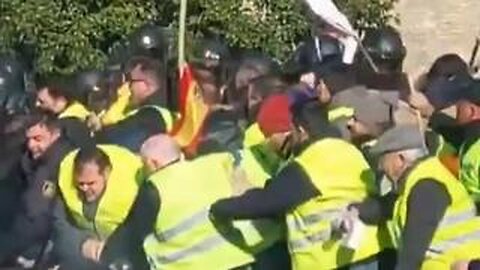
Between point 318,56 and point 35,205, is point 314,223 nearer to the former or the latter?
point 35,205

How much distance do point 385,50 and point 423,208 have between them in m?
3.70

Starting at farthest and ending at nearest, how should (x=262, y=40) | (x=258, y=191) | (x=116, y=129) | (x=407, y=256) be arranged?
(x=262, y=40), (x=116, y=129), (x=258, y=191), (x=407, y=256)

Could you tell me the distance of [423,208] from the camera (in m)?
9.54

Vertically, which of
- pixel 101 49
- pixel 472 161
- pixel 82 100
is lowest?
pixel 101 49

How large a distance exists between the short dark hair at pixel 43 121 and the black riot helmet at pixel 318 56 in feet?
4.84

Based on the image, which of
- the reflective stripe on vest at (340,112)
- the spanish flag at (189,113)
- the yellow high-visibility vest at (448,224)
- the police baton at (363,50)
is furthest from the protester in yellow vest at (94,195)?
the police baton at (363,50)

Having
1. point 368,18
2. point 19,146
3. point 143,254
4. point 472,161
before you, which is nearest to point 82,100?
point 19,146

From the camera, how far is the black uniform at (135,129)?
1159cm

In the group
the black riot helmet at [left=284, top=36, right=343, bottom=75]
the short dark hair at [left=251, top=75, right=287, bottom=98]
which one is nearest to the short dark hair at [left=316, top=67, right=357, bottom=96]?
the short dark hair at [left=251, top=75, right=287, bottom=98]

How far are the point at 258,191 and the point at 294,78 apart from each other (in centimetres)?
210

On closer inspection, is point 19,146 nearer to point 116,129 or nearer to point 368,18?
point 116,129

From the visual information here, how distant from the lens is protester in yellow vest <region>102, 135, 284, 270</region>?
10.3 meters

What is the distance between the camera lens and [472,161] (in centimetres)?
1031

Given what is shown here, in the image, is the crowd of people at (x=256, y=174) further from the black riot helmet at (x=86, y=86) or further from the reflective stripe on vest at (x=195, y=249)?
the black riot helmet at (x=86, y=86)
